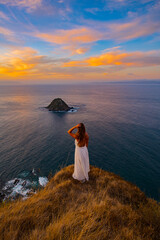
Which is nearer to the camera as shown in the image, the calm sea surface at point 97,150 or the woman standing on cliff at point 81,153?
the woman standing on cliff at point 81,153

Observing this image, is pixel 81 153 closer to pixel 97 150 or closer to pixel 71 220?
pixel 71 220

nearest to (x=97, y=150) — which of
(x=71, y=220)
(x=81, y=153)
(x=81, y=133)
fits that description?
(x=81, y=153)

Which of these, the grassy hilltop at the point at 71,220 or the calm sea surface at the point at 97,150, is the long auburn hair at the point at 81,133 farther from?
the calm sea surface at the point at 97,150

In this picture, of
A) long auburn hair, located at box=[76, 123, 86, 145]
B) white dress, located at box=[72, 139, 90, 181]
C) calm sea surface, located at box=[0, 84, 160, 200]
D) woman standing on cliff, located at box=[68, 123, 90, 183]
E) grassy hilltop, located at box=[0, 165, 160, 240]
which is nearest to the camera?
grassy hilltop, located at box=[0, 165, 160, 240]

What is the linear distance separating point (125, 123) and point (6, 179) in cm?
4151

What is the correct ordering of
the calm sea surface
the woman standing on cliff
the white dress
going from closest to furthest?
the woman standing on cliff, the white dress, the calm sea surface

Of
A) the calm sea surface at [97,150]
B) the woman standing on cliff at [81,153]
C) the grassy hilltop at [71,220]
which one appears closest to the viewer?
the grassy hilltop at [71,220]

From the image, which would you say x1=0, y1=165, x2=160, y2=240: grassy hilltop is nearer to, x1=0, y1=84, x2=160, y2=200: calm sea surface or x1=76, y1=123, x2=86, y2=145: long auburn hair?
x1=76, y1=123, x2=86, y2=145: long auburn hair

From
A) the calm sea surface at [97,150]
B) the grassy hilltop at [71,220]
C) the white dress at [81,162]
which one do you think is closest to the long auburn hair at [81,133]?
the white dress at [81,162]

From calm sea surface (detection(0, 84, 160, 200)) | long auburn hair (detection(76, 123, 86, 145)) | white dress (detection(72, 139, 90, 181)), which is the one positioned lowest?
calm sea surface (detection(0, 84, 160, 200))

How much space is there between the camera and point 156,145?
31359 mm

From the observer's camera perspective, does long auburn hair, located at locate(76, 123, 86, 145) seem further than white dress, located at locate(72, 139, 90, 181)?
No

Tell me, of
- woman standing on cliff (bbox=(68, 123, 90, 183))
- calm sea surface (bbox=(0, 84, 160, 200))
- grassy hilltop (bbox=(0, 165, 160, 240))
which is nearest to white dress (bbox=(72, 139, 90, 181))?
woman standing on cliff (bbox=(68, 123, 90, 183))

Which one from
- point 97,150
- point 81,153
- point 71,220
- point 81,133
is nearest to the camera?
point 71,220
